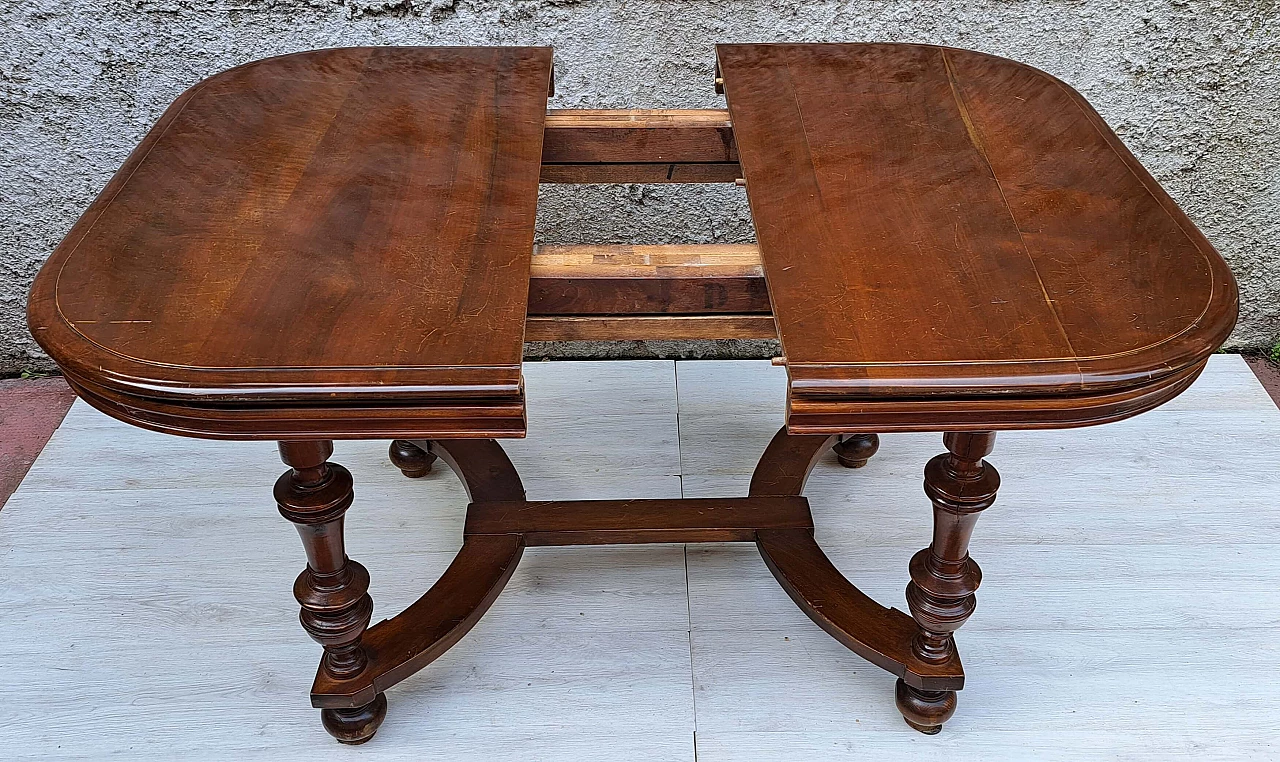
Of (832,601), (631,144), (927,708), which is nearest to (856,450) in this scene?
(832,601)

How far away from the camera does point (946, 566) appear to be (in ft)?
4.07

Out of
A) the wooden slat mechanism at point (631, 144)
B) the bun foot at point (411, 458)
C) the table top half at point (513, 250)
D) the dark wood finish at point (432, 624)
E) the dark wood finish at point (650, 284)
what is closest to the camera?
the table top half at point (513, 250)

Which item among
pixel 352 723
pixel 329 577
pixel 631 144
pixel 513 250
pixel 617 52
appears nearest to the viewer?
pixel 513 250

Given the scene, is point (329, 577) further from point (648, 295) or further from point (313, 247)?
point (648, 295)

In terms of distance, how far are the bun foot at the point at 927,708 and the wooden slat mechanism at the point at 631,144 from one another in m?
0.79

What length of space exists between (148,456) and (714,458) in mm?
1045

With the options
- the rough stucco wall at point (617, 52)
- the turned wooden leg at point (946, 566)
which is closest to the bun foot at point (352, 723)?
the turned wooden leg at point (946, 566)

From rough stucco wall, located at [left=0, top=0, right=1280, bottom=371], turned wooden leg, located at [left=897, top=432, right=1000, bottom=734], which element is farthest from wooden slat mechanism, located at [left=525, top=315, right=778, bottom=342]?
rough stucco wall, located at [left=0, top=0, right=1280, bottom=371]

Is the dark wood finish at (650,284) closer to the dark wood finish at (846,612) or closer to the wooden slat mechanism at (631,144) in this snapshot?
the wooden slat mechanism at (631,144)

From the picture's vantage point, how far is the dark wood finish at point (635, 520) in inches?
60.8

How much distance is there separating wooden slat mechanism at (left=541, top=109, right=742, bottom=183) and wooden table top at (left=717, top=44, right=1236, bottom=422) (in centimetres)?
7

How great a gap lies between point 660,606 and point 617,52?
103 cm

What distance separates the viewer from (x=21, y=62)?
1907mm

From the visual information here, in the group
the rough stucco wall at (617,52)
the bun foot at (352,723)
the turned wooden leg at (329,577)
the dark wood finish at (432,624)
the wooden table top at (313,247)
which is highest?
the wooden table top at (313,247)
